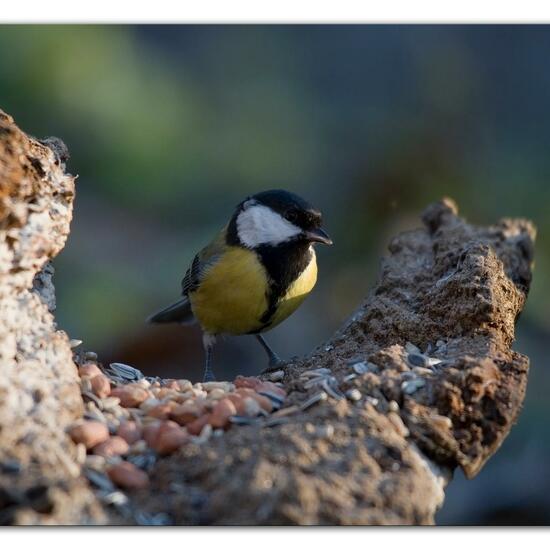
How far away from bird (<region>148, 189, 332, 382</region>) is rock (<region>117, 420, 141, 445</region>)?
2.73 ft

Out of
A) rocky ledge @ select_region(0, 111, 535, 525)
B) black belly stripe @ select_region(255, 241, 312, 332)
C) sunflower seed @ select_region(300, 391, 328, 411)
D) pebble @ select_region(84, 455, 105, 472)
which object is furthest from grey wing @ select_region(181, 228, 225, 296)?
pebble @ select_region(84, 455, 105, 472)

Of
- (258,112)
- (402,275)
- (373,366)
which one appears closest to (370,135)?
(258,112)

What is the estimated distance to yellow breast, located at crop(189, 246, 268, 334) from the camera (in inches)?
92.7

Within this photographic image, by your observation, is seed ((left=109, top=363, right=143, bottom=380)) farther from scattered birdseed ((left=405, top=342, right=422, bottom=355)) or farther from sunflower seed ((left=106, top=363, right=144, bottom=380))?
scattered birdseed ((left=405, top=342, right=422, bottom=355))

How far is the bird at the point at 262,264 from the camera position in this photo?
7.65 ft

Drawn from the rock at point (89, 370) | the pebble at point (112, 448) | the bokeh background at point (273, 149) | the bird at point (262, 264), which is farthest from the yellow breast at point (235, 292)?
the bokeh background at point (273, 149)

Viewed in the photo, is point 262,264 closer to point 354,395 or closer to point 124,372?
point 124,372

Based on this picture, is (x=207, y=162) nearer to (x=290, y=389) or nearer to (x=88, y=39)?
(x=88, y=39)

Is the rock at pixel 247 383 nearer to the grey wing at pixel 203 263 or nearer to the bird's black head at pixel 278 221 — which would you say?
the bird's black head at pixel 278 221

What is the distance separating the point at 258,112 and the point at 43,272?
2.20 m

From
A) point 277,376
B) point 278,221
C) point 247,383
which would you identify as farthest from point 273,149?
point 247,383

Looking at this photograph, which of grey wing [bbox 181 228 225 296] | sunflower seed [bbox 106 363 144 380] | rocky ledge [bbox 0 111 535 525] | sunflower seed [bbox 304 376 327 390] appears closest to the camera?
rocky ledge [bbox 0 111 535 525]

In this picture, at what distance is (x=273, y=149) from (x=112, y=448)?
8.28 ft

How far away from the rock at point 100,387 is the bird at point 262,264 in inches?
29.3
